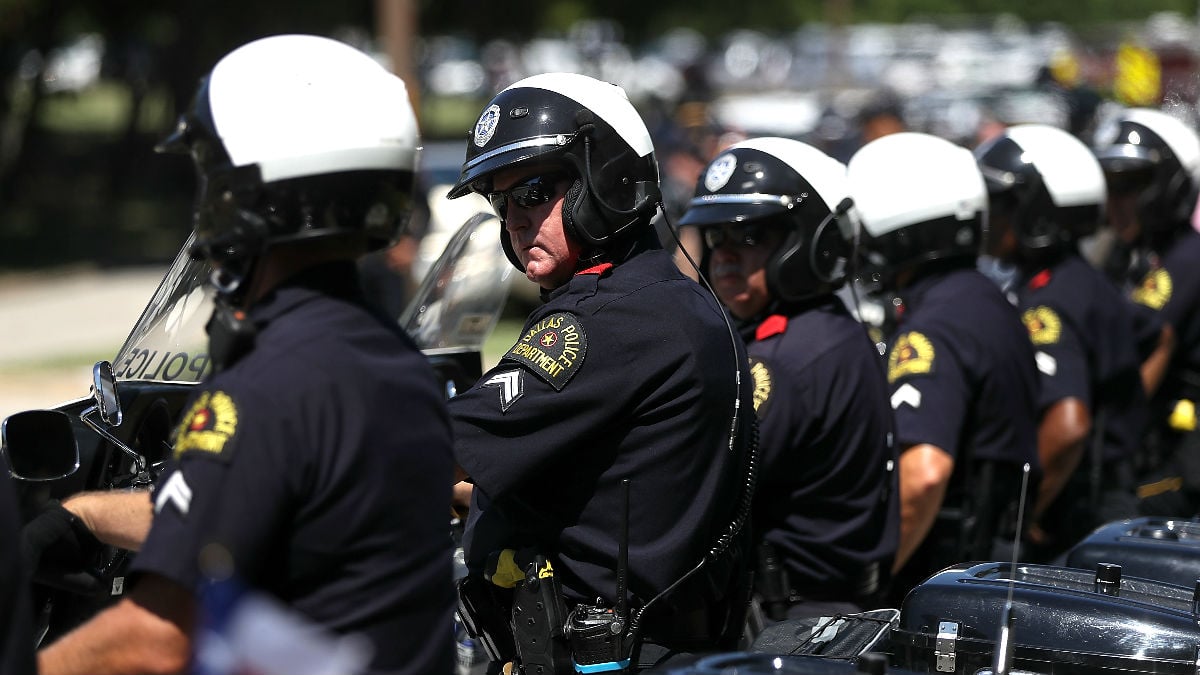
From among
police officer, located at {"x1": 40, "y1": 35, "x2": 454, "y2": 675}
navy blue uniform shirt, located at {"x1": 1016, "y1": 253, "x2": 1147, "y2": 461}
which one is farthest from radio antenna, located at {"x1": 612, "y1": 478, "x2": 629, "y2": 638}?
navy blue uniform shirt, located at {"x1": 1016, "y1": 253, "x2": 1147, "y2": 461}

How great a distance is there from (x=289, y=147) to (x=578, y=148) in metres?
1.13

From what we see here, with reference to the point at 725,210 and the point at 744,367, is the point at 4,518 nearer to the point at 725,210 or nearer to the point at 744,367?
the point at 744,367

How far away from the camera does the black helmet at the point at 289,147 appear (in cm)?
251

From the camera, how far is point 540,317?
3492mm

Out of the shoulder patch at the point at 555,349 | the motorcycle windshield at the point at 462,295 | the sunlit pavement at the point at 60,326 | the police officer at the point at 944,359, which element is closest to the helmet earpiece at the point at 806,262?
the police officer at the point at 944,359

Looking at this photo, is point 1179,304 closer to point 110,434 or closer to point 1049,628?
point 1049,628

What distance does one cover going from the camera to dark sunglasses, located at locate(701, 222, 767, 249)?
455 cm

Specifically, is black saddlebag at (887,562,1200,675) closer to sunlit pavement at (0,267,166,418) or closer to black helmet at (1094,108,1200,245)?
black helmet at (1094,108,1200,245)

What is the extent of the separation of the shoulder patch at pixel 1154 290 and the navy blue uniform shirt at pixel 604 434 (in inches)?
166

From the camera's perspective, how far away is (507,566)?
345 centimetres

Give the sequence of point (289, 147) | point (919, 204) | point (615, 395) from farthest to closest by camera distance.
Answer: point (919, 204) → point (615, 395) → point (289, 147)

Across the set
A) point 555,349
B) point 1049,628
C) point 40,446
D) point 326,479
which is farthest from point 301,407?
point 1049,628

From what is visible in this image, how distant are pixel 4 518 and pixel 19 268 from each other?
20713mm

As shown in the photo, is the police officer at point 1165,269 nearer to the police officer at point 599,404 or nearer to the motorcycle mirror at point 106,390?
the police officer at point 599,404
